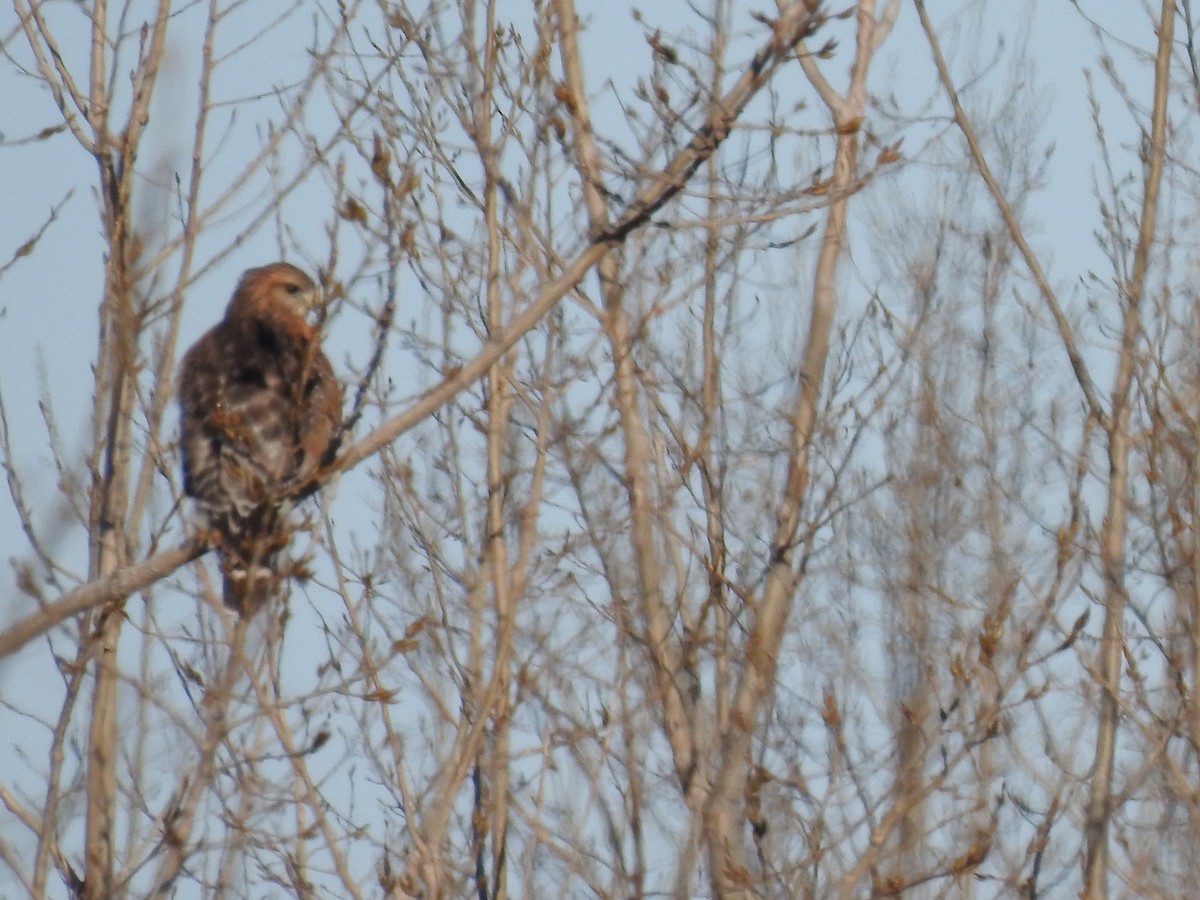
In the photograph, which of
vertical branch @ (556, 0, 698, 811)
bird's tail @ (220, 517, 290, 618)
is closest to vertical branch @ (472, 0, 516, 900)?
vertical branch @ (556, 0, 698, 811)

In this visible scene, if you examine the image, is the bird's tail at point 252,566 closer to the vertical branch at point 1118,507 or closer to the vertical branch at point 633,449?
the vertical branch at point 633,449

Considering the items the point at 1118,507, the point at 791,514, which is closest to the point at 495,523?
the point at 791,514

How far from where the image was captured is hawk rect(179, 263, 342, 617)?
3.77 metres

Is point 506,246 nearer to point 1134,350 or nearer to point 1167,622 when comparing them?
point 1134,350

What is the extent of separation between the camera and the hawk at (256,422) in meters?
3.77

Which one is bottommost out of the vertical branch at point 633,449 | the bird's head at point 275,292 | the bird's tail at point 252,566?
the bird's tail at point 252,566

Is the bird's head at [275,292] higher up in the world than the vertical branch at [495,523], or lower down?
higher up

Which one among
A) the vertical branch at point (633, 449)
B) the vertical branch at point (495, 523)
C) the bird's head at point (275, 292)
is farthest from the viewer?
the bird's head at point (275, 292)

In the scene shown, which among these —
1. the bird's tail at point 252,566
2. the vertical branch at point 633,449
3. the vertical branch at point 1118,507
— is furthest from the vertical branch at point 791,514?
the bird's tail at point 252,566

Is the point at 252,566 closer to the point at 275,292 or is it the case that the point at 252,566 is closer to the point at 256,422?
the point at 256,422

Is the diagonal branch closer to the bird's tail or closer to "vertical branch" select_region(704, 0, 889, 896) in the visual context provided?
"vertical branch" select_region(704, 0, 889, 896)

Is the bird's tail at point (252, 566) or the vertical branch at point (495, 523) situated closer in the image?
the bird's tail at point (252, 566)

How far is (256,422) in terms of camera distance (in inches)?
203

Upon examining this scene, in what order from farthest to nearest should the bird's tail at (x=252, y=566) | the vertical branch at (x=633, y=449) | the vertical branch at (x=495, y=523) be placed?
the vertical branch at (x=633, y=449) < the vertical branch at (x=495, y=523) < the bird's tail at (x=252, y=566)
